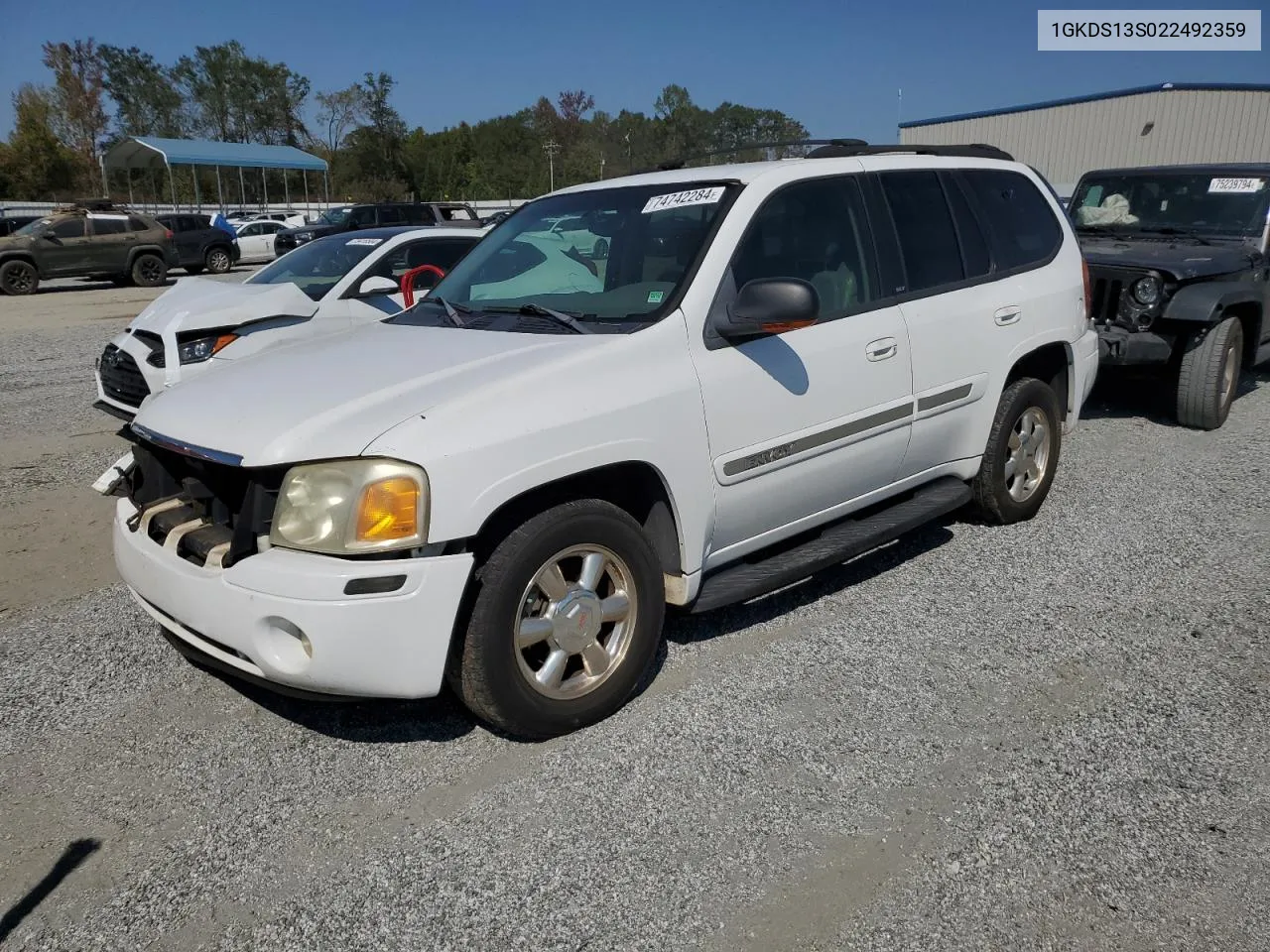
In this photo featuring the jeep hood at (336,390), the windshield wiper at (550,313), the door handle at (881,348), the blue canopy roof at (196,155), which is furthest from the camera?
the blue canopy roof at (196,155)

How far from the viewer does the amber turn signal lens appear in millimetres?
2701

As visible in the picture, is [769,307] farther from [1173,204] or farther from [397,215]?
[397,215]

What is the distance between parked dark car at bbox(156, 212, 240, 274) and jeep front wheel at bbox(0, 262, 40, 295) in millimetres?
3796

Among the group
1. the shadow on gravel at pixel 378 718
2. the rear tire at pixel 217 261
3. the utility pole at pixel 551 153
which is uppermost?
the utility pole at pixel 551 153

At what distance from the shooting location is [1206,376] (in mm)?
7027

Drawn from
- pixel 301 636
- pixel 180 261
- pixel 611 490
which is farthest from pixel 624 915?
pixel 180 261

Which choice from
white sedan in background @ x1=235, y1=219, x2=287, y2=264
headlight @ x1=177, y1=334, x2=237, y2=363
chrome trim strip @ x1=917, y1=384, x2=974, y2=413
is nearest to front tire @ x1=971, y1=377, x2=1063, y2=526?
chrome trim strip @ x1=917, y1=384, x2=974, y2=413

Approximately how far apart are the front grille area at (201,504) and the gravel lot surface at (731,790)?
0.71 meters

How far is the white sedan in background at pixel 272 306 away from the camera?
22.9ft

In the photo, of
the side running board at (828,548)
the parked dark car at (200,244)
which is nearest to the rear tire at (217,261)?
the parked dark car at (200,244)

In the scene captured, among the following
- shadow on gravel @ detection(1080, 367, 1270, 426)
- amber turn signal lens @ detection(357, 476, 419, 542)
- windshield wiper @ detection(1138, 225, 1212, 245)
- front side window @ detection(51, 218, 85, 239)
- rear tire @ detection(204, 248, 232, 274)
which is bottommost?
shadow on gravel @ detection(1080, 367, 1270, 426)

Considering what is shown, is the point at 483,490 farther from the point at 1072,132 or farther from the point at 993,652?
the point at 1072,132

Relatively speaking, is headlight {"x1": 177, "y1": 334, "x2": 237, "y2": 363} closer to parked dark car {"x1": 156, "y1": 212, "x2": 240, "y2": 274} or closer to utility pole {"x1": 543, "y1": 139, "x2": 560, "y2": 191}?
parked dark car {"x1": 156, "y1": 212, "x2": 240, "y2": 274}

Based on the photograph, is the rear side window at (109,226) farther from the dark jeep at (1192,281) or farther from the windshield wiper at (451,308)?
the windshield wiper at (451,308)
